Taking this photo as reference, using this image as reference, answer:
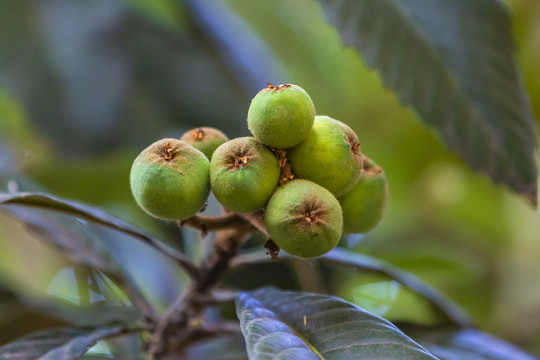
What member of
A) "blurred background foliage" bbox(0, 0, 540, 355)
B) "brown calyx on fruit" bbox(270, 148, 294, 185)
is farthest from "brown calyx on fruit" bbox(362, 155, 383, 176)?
"blurred background foliage" bbox(0, 0, 540, 355)

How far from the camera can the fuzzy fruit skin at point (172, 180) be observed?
77 centimetres

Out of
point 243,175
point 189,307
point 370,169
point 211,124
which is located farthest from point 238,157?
point 211,124

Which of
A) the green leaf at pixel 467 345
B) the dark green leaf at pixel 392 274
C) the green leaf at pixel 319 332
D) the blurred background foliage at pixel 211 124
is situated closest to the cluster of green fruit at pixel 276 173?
the green leaf at pixel 319 332

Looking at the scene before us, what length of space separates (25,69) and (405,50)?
1499mm

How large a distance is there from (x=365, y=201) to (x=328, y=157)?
0.13m

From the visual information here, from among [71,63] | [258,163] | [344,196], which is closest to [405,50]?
[344,196]

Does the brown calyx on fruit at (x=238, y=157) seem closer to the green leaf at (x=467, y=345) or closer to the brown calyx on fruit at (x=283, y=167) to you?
the brown calyx on fruit at (x=283, y=167)

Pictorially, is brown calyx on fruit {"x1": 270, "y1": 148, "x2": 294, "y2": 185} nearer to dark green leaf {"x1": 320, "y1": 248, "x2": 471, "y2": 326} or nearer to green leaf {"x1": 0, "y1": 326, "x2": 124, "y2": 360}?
dark green leaf {"x1": 320, "y1": 248, "x2": 471, "y2": 326}

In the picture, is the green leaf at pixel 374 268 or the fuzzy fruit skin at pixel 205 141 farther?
the green leaf at pixel 374 268

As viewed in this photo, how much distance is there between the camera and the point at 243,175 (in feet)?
2.48

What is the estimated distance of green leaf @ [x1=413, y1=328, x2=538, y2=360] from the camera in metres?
1.12

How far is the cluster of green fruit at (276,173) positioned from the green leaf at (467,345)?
0.46m

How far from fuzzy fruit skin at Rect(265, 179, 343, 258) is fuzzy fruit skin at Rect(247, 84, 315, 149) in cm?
6

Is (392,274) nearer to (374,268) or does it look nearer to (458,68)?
(374,268)
